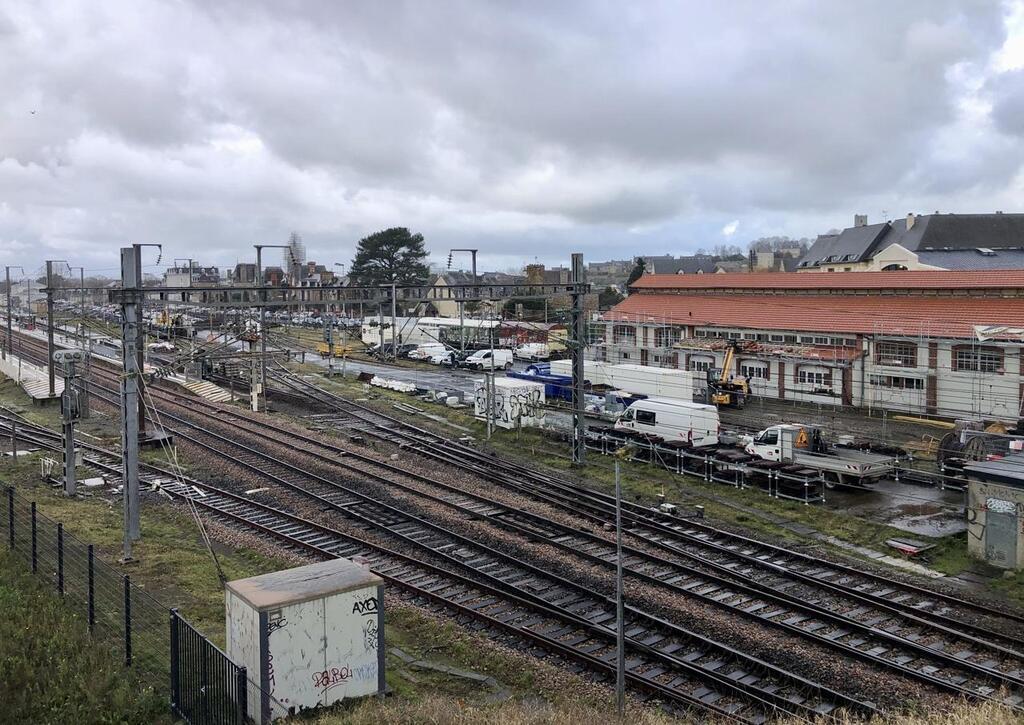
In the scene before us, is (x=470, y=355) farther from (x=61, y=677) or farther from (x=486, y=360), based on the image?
(x=61, y=677)

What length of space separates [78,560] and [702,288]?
4279 cm

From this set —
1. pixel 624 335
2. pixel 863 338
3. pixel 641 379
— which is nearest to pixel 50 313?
pixel 641 379

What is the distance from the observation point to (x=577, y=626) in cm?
1230

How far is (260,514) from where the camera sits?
1866cm

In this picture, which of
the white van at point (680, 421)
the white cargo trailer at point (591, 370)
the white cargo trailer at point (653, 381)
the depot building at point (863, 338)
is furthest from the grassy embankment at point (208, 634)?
the white cargo trailer at point (591, 370)

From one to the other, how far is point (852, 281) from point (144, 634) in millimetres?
38995

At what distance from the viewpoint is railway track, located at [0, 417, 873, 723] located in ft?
33.5

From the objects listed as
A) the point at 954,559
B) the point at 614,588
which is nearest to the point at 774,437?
the point at 954,559

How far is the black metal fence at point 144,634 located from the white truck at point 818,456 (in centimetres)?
1746

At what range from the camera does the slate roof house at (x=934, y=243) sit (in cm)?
5116

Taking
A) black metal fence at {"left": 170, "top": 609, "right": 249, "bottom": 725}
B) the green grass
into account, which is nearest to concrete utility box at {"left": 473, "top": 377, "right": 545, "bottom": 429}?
the green grass

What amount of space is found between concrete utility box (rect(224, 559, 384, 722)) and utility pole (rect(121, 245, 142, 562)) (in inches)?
289

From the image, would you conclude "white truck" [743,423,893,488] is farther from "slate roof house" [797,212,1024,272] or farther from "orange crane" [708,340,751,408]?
"slate roof house" [797,212,1024,272]

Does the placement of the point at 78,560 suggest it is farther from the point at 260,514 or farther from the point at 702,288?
the point at 702,288
